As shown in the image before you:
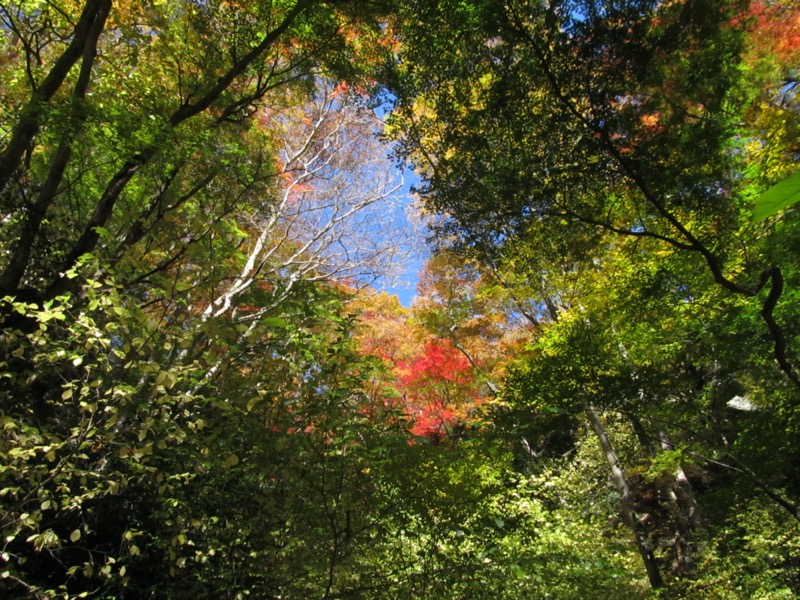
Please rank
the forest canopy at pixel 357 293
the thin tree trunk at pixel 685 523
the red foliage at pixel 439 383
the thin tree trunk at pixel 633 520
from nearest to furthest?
the forest canopy at pixel 357 293
the thin tree trunk at pixel 633 520
the thin tree trunk at pixel 685 523
the red foliage at pixel 439 383

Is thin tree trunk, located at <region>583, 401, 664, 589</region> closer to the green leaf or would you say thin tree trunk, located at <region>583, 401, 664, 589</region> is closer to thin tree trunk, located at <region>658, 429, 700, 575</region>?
thin tree trunk, located at <region>658, 429, 700, 575</region>

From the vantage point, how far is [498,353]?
12.5 m

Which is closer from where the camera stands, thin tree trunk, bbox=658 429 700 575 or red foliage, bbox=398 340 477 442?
thin tree trunk, bbox=658 429 700 575

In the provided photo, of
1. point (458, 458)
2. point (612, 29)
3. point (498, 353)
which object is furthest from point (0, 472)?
point (498, 353)

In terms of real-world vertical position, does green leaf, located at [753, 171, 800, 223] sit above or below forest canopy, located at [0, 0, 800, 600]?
below

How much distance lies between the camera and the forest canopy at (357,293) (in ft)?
8.73

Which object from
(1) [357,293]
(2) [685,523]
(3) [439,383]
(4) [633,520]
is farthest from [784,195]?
(2) [685,523]

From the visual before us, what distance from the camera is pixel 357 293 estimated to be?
577cm

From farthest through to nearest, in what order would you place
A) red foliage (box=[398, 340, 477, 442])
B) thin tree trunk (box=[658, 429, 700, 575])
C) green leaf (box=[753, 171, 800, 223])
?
red foliage (box=[398, 340, 477, 442])
thin tree trunk (box=[658, 429, 700, 575])
green leaf (box=[753, 171, 800, 223])

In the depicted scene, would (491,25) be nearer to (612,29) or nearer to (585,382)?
(612,29)

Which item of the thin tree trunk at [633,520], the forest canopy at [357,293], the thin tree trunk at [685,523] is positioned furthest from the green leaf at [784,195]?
the thin tree trunk at [685,523]

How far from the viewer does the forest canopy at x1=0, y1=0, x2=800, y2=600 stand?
105 inches

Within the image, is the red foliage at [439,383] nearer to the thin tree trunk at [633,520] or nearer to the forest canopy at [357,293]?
the forest canopy at [357,293]

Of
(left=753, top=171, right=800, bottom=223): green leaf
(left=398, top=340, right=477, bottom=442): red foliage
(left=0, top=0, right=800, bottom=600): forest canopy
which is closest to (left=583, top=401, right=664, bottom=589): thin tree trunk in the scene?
(left=0, top=0, right=800, bottom=600): forest canopy
